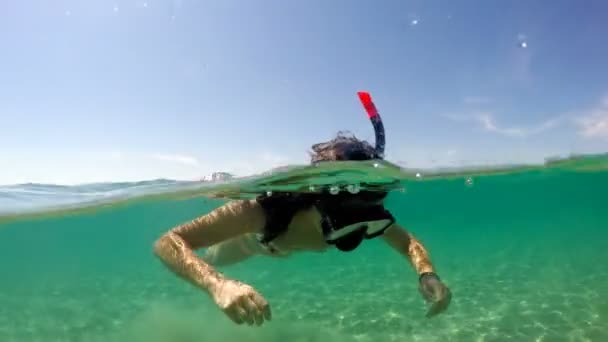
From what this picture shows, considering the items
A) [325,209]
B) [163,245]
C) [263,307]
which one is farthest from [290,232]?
[263,307]

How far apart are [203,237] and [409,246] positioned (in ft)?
8.39

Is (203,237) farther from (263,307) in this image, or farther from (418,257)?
(418,257)

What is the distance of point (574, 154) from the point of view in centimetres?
1834

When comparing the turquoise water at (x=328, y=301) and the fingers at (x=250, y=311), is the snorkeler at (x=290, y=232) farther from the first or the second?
the turquoise water at (x=328, y=301)

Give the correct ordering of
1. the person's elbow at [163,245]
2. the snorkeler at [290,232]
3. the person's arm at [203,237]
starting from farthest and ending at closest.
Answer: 1. the person's elbow at [163,245]
2. the person's arm at [203,237]
3. the snorkeler at [290,232]

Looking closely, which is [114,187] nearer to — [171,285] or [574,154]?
[171,285]

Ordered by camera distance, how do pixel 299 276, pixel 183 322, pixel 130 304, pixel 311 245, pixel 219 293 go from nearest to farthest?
pixel 219 293, pixel 311 245, pixel 183 322, pixel 130 304, pixel 299 276

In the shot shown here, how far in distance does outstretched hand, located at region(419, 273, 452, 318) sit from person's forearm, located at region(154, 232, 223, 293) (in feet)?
7.55

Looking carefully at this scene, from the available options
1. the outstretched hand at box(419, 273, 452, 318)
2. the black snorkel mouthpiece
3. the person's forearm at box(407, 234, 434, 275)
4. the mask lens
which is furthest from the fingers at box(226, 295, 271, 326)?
the black snorkel mouthpiece

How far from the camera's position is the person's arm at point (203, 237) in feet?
9.99

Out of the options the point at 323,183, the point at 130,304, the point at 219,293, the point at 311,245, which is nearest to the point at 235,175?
the point at 323,183

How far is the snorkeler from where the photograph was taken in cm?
274

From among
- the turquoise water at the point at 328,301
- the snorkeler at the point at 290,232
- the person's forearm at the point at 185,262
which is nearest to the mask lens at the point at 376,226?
the snorkeler at the point at 290,232

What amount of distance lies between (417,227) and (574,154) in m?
73.9
